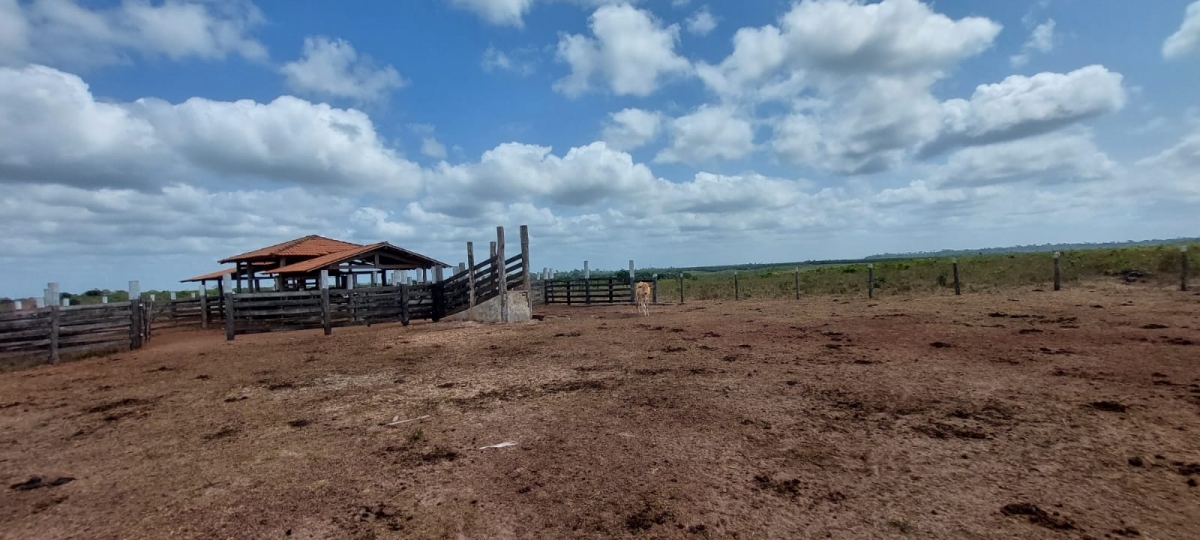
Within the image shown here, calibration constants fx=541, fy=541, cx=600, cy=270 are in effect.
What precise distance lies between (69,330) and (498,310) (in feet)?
30.9

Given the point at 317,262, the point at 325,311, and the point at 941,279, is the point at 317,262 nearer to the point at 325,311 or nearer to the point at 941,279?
the point at 325,311

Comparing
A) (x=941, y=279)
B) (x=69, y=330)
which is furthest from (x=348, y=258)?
(x=941, y=279)

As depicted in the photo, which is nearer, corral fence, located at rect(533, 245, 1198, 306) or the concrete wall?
the concrete wall

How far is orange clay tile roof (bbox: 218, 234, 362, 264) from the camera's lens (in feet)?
71.0

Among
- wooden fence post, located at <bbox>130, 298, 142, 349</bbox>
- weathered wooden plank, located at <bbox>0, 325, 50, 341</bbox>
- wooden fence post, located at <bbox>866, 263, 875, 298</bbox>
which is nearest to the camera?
weathered wooden plank, located at <bbox>0, 325, 50, 341</bbox>

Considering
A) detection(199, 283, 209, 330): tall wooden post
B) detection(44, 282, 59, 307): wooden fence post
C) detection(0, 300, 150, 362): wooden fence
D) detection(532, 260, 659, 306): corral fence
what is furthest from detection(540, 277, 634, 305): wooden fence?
detection(44, 282, 59, 307): wooden fence post

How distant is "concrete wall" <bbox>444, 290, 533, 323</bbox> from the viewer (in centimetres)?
1545

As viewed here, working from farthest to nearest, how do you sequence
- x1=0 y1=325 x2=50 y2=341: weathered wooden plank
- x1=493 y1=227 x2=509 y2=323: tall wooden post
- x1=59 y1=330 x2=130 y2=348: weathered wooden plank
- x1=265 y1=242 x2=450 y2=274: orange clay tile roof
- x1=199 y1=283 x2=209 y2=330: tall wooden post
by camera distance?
x1=199 y1=283 x2=209 y2=330: tall wooden post → x1=265 y1=242 x2=450 y2=274: orange clay tile roof → x1=493 y1=227 x2=509 y2=323: tall wooden post → x1=59 y1=330 x2=130 y2=348: weathered wooden plank → x1=0 y1=325 x2=50 y2=341: weathered wooden plank

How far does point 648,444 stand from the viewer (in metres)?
4.44

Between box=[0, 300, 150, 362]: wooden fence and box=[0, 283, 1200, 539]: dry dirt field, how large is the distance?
294cm

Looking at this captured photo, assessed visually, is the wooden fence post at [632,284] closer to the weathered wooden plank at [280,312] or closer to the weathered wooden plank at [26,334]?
the weathered wooden plank at [280,312]

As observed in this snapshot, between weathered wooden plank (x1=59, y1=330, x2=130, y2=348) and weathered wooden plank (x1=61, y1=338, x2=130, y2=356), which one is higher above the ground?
weathered wooden plank (x1=59, y1=330, x2=130, y2=348)

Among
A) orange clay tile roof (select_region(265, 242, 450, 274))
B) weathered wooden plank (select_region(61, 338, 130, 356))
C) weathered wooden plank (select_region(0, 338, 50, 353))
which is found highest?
orange clay tile roof (select_region(265, 242, 450, 274))

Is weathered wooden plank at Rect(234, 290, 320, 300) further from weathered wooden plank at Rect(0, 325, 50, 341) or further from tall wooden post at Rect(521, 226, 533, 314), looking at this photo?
tall wooden post at Rect(521, 226, 533, 314)
